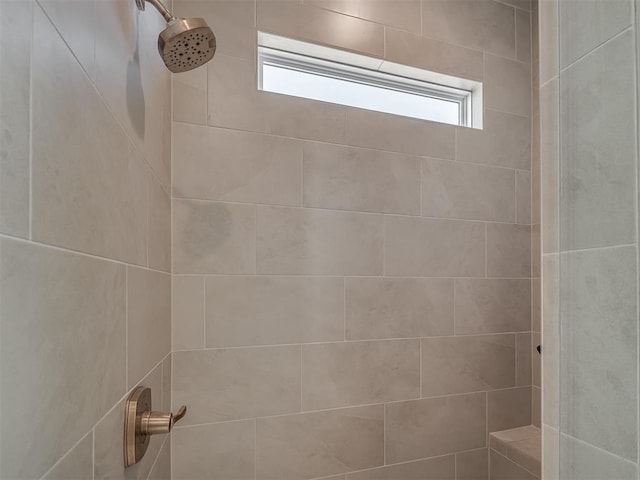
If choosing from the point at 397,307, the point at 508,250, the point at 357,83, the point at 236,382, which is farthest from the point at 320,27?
the point at 236,382

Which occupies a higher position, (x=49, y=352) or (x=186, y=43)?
(x=186, y=43)

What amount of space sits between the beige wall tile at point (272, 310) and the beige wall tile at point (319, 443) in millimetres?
289

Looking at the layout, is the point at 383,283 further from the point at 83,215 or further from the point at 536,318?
the point at 83,215

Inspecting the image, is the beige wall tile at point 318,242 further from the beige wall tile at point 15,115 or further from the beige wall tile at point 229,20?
the beige wall tile at point 15,115

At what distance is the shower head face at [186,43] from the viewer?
2.50ft

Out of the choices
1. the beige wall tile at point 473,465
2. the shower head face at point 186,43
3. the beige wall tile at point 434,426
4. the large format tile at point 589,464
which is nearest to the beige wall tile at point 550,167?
the large format tile at point 589,464

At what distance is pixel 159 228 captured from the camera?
1109mm

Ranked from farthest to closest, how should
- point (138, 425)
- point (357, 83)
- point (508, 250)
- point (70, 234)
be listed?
point (508, 250), point (357, 83), point (138, 425), point (70, 234)

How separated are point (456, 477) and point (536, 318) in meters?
0.76

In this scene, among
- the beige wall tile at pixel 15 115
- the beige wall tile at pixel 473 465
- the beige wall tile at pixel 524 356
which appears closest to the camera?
→ the beige wall tile at pixel 15 115

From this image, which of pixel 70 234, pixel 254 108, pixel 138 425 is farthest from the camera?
pixel 254 108

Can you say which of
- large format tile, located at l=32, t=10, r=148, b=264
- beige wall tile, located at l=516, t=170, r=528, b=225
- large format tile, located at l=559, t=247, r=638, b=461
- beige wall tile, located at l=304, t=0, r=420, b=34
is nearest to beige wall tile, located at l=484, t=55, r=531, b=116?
beige wall tile, located at l=516, t=170, r=528, b=225

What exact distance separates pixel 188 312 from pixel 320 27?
1151 millimetres

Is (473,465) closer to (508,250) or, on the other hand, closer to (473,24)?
(508,250)
